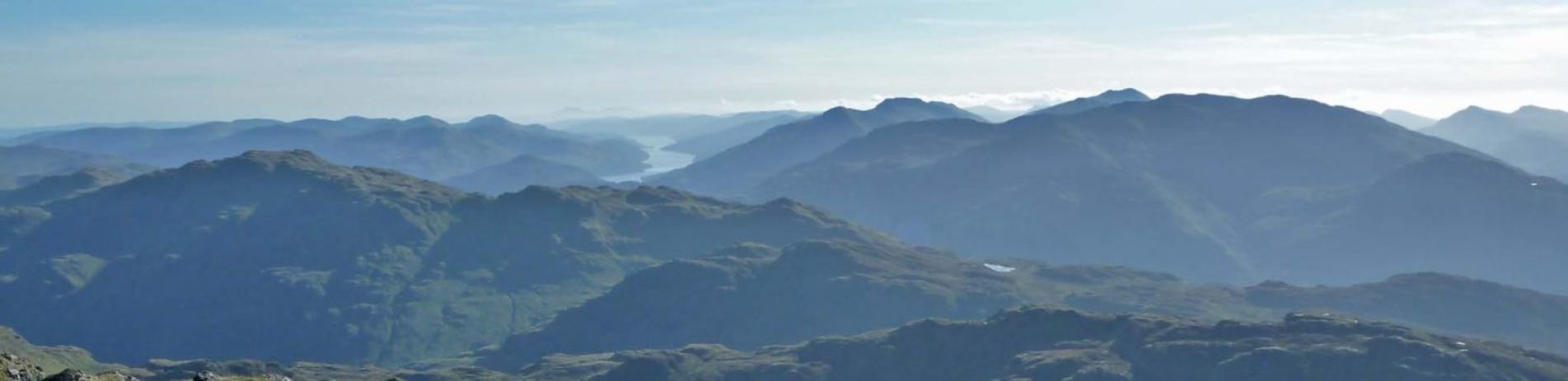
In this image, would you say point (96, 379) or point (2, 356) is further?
point (2, 356)

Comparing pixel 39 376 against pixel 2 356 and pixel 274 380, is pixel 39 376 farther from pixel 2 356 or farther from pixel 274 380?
pixel 274 380

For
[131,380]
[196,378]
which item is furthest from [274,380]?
[196,378]

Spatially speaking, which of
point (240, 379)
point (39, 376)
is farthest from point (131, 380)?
point (240, 379)

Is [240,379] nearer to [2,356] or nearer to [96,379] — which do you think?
[96,379]

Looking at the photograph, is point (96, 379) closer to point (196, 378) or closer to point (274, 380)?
point (196, 378)

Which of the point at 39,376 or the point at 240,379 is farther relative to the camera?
the point at 39,376

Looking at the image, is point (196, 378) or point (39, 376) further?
point (39, 376)

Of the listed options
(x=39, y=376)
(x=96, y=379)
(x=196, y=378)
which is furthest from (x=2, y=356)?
(x=196, y=378)
